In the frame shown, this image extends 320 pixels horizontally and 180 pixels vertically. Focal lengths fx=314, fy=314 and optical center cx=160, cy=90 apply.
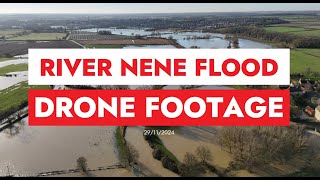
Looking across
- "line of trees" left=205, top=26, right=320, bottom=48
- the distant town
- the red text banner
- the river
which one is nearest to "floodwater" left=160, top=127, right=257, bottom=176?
the distant town

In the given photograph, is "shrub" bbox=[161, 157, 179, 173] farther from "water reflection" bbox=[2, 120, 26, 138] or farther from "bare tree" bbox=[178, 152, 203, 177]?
"water reflection" bbox=[2, 120, 26, 138]

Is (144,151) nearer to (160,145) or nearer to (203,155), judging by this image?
(160,145)

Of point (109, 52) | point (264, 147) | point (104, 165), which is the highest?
point (109, 52)

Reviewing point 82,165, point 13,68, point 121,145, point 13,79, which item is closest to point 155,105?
point 82,165

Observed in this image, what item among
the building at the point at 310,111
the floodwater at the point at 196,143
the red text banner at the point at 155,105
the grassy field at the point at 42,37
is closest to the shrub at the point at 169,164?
the floodwater at the point at 196,143

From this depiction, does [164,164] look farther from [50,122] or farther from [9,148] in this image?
[9,148]

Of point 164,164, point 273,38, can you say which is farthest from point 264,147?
point 273,38
